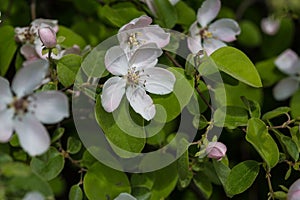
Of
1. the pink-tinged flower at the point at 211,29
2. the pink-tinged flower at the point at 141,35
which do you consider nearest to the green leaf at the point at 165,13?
the pink-tinged flower at the point at 211,29

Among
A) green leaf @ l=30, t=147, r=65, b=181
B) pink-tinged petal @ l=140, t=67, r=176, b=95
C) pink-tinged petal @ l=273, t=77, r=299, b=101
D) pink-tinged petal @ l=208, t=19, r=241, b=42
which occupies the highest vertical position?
pink-tinged petal @ l=140, t=67, r=176, b=95

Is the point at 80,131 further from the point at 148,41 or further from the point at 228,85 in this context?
the point at 228,85

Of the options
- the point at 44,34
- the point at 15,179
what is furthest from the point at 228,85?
the point at 15,179

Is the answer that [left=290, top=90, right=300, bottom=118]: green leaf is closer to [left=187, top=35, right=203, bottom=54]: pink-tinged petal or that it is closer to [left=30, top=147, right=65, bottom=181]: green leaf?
[left=187, top=35, right=203, bottom=54]: pink-tinged petal

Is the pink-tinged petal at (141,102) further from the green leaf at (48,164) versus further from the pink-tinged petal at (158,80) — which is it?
the green leaf at (48,164)

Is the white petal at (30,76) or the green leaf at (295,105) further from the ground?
the white petal at (30,76)

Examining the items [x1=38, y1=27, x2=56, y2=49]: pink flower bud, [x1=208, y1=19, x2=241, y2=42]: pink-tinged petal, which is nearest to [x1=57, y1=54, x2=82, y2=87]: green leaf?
[x1=38, y1=27, x2=56, y2=49]: pink flower bud
